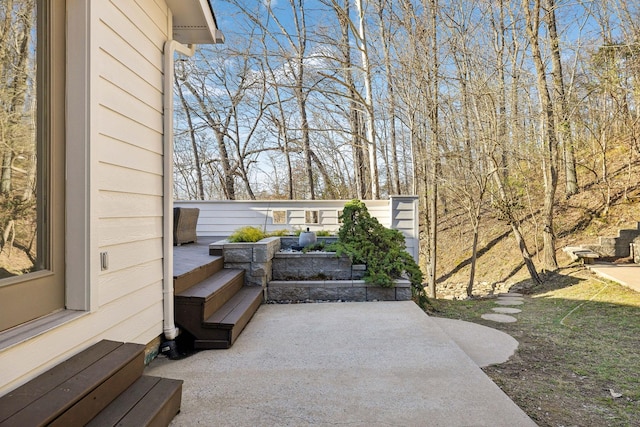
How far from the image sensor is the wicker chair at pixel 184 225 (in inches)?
230

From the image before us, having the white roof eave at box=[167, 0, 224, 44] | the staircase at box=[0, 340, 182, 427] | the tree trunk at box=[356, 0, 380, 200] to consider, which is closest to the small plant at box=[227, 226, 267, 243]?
the white roof eave at box=[167, 0, 224, 44]

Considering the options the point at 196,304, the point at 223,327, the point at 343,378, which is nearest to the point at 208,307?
the point at 196,304

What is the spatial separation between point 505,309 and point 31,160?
5.40m

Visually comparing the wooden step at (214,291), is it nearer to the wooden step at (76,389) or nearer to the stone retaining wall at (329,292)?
the stone retaining wall at (329,292)

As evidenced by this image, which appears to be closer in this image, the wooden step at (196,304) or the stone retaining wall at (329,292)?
the wooden step at (196,304)

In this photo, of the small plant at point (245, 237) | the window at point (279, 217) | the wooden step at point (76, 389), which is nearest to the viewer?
the wooden step at point (76, 389)

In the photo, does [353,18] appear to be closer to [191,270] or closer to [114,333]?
[191,270]

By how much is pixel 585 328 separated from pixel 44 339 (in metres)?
4.78

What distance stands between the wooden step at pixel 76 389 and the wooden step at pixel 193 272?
112 centimetres

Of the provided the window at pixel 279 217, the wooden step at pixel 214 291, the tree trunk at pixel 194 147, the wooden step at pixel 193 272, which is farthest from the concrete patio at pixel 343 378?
the tree trunk at pixel 194 147

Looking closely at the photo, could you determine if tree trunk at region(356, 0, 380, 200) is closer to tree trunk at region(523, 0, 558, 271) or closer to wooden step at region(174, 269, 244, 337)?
tree trunk at region(523, 0, 558, 271)

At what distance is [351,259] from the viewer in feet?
16.6

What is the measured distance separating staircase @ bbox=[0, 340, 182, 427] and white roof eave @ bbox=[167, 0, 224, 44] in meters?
2.56

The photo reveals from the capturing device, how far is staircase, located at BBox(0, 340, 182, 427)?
138cm
